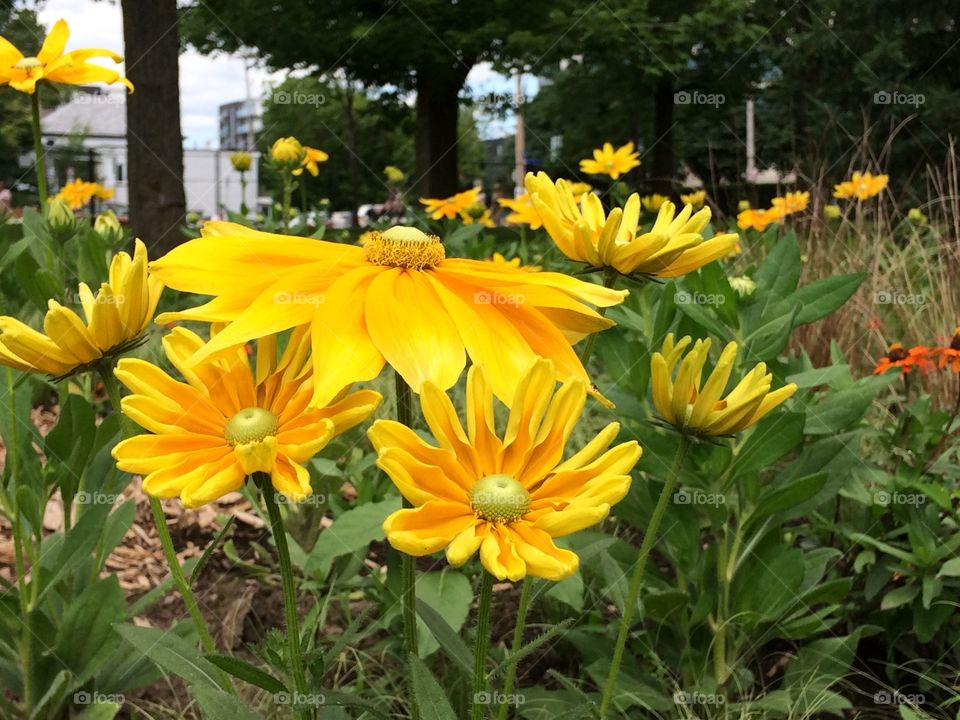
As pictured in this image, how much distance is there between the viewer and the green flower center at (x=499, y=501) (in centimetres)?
72

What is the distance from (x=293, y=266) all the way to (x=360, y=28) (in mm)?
11414

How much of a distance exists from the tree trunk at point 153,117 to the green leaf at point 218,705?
13.6 feet

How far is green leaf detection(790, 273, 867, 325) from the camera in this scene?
1.73 metres

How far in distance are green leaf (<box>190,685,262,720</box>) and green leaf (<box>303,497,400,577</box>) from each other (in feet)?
2.02

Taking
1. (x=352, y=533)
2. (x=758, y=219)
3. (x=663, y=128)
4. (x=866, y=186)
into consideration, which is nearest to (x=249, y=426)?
(x=352, y=533)

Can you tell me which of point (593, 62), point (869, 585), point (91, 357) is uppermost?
point (593, 62)

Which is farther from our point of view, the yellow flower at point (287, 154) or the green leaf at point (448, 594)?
the yellow flower at point (287, 154)

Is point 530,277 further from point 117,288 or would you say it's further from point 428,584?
point 428,584

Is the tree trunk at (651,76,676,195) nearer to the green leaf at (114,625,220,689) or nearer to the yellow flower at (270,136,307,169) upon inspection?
the yellow flower at (270,136,307,169)

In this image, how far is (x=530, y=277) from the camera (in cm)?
88

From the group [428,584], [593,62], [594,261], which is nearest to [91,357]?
[594,261]

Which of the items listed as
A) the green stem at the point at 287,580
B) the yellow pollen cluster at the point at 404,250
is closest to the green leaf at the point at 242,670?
the green stem at the point at 287,580

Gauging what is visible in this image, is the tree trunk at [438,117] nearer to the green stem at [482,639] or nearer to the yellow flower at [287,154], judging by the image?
the yellow flower at [287,154]

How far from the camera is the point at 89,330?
35.4 inches
